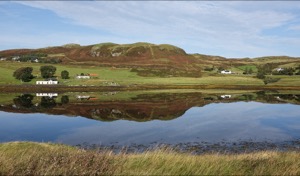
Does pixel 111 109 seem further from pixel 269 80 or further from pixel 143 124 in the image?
pixel 269 80

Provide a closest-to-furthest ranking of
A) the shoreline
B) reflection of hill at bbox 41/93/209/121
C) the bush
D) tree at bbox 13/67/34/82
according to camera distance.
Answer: reflection of hill at bbox 41/93/209/121 → the shoreline → tree at bbox 13/67/34/82 → the bush

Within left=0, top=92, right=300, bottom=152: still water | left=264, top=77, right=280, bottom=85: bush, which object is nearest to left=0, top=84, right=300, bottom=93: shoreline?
left=264, top=77, right=280, bottom=85: bush

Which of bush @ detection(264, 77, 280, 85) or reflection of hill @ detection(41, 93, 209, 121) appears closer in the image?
reflection of hill @ detection(41, 93, 209, 121)

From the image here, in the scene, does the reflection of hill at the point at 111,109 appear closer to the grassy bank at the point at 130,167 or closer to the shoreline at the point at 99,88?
the shoreline at the point at 99,88

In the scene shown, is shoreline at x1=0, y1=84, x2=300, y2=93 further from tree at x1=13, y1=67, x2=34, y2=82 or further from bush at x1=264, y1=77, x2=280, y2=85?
tree at x1=13, y1=67, x2=34, y2=82

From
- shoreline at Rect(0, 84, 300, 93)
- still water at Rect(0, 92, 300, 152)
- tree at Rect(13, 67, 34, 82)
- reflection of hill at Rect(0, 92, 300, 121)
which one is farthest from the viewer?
tree at Rect(13, 67, 34, 82)

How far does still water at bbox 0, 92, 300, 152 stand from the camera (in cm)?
3694

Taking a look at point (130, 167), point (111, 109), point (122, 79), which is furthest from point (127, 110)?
point (122, 79)

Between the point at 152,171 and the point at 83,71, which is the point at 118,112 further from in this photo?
the point at 83,71

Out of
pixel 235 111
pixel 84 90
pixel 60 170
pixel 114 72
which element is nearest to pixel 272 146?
pixel 60 170

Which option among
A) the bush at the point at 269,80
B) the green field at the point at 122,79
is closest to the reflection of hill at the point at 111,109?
the green field at the point at 122,79

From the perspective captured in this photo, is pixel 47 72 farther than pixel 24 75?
Yes

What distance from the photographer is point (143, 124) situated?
47.7 meters

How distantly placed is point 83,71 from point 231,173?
148385 mm
